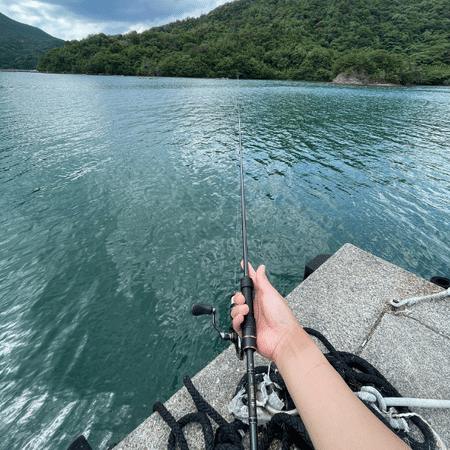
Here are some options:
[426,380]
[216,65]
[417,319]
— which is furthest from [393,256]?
[216,65]

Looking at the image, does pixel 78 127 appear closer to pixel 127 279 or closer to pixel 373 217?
pixel 127 279

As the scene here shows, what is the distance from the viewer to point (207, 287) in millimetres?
4797

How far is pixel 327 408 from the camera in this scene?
48.1 inches

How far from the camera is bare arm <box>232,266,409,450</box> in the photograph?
3.70 ft

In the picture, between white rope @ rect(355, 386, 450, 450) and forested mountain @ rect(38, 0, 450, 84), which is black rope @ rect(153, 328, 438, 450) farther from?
forested mountain @ rect(38, 0, 450, 84)

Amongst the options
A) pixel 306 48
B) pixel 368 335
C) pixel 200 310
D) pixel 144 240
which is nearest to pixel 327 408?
pixel 200 310

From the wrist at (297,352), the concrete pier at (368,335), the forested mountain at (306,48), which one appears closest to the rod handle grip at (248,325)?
the wrist at (297,352)

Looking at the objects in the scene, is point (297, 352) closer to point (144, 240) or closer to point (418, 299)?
point (418, 299)

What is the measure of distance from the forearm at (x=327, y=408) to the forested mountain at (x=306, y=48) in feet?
327

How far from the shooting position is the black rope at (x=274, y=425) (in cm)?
169

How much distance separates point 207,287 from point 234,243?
157cm

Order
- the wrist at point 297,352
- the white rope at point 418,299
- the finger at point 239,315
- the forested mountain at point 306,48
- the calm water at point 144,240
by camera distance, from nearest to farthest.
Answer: the wrist at point 297,352, the finger at point 239,315, the white rope at point 418,299, the calm water at point 144,240, the forested mountain at point 306,48

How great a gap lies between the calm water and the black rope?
1477mm

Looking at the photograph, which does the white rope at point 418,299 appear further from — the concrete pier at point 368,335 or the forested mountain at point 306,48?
the forested mountain at point 306,48
